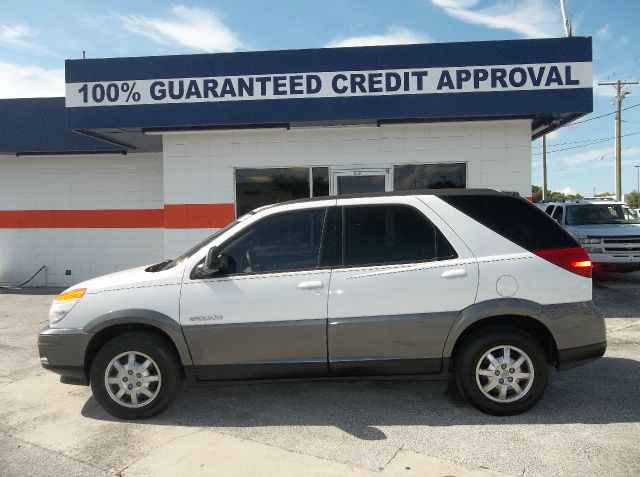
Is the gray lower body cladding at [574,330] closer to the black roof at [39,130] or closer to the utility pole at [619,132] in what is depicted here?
the black roof at [39,130]

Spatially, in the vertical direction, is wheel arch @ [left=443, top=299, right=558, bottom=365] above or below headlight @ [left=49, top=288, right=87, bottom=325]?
below

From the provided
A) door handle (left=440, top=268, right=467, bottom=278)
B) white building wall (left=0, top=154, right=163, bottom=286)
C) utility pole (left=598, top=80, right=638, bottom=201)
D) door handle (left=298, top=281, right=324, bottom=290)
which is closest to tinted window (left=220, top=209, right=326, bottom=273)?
door handle (left=298, top=281, right=324, bottom=290)

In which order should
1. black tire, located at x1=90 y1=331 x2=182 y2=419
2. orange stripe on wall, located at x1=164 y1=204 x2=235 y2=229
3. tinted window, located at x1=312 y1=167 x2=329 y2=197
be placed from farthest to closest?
orange stripe on wall, located at x1=164 y1=204 x2=235 y2=229, tinted window, located at x1=312 y1=167 x2=329 y2=197, black tire, located at x1=90 y1=331 x2=182 y2=419

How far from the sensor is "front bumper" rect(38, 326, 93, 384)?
4270 mm

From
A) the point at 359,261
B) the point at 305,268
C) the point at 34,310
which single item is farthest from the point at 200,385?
the point at 34,310

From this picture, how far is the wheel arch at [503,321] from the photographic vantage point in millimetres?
4180

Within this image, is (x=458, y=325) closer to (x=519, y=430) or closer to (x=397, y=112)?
(x=519, y=430)

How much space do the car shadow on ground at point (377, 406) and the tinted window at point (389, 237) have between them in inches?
43.3

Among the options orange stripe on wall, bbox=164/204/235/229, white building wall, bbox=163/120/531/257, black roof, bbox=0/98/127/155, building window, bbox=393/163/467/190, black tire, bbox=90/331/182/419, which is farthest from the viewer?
black roof, bbox=0/98/127/155

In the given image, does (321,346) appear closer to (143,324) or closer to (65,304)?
(143,324)

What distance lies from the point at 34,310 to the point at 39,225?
12.4ft

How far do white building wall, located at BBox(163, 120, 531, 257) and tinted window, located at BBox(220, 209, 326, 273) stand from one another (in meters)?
4.93

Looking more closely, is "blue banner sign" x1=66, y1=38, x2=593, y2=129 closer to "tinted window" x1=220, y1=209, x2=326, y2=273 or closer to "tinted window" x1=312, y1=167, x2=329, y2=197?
"tinted window" x1=312, y1=167, x2=329, y2=197

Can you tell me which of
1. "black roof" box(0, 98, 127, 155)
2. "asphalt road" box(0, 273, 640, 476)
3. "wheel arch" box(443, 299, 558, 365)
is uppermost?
"black roof" box(0, 98, 127, 155)
